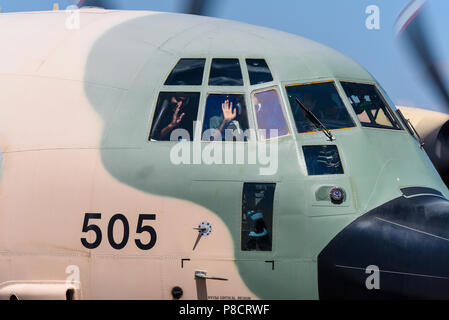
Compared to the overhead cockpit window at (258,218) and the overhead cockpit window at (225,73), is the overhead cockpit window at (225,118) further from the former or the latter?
the overhead cockpit window at (258,218)

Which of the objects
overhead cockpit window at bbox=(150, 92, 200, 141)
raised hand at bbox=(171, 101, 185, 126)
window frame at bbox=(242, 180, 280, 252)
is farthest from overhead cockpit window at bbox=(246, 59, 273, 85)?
window frame at bbox=(242, 180, 280, 252)

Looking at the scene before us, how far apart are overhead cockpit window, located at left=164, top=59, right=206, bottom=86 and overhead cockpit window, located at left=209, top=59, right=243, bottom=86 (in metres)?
0.16

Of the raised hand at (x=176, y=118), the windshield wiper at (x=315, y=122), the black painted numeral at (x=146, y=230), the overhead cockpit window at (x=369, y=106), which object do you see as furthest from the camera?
the overhead cockpit window at (x=369, y=106)

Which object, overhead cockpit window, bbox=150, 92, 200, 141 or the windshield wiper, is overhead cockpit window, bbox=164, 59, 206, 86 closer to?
overhead cockpit window, bbox=150, 92, 200, 141

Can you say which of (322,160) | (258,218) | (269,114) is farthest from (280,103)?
(258,218)

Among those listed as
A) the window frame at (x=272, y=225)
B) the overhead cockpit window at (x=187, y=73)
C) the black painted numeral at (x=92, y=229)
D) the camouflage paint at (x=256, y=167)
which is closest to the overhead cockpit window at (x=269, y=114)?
the camouflage paint at (x=256, y=167)

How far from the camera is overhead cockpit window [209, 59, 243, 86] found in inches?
329

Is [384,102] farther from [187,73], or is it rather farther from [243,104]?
[187,73]

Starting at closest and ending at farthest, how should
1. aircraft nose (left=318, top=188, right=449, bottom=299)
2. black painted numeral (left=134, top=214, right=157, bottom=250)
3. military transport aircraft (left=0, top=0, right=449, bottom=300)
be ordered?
aircraft nose (left=318, top=188, right=449, bottom=299)
military transport aircraft (left=0, top=0, right=449, bottom=300)
black painted numeral (left=134, top=214, right=157, bottom=250)

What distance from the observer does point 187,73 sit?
27.8ft

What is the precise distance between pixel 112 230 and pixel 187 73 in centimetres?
237

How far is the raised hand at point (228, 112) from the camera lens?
8.17m

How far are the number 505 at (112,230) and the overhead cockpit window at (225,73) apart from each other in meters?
2.05

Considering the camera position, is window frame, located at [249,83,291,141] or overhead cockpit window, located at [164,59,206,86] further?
overhead cockpit window, located at [164,59,206,86]
